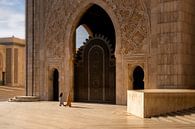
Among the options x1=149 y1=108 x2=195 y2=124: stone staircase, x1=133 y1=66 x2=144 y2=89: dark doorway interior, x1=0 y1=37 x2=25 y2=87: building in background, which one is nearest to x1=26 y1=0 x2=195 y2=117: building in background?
x1=133 y1=66 x2=144 y2=89: dark doorway interior

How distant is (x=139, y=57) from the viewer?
36.1 ft

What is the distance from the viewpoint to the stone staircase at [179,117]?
6.86 m

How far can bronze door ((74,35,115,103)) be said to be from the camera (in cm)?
1233

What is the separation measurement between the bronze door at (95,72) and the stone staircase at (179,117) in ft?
15.2

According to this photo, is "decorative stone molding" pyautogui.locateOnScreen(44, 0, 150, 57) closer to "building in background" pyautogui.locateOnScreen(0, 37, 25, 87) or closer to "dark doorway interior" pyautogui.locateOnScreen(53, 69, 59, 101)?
"dark doorway interior" pyautogui.locateOnScreen(53, 69, 59, 101)

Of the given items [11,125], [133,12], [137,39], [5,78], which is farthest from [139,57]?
[5,78]

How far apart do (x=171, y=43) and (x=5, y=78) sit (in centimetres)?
1854

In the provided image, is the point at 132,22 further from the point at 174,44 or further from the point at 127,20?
the point at 174,44

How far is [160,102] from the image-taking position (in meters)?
7.84

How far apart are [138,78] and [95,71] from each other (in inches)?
69.2

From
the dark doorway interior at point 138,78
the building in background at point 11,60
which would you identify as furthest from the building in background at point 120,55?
the building in background at point 11,60

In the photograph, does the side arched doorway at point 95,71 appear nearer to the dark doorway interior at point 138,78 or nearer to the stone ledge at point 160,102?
the dark doorway interior at point 138,78

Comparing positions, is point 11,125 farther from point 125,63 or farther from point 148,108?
point 125,63

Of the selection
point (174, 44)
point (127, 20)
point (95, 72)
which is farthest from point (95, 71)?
point (174, 44)
